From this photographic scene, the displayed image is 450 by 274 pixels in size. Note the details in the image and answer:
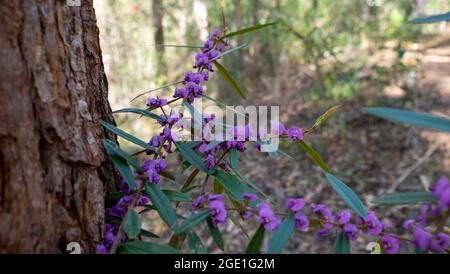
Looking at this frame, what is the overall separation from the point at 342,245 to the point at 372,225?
6 centimetres

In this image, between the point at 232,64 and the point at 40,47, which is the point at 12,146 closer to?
the point at 40,47

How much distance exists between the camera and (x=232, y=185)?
0.76m

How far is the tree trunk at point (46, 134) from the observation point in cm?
58

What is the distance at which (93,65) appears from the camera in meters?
0.76

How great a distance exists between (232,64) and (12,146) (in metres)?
4.17

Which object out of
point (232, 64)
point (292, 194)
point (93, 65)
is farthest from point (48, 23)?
point (232, 64)

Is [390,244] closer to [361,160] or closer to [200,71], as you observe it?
[200,71]

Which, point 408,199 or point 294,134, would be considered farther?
point 294,134

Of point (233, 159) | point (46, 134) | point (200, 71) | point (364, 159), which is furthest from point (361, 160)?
point (46, 134)

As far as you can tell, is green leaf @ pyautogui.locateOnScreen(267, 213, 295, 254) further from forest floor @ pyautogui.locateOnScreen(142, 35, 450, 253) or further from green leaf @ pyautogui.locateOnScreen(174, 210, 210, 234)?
forest floor @ pyautogui.locateOnScreen(142, 35, 450, 253)

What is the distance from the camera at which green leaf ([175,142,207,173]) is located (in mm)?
780

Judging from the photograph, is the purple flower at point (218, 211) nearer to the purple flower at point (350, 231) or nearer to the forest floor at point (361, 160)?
the purple flower at point (350, 231)

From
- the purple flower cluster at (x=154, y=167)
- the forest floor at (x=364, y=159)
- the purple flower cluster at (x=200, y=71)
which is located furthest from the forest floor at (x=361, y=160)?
the purple flower cluster at (x=154, y=167)

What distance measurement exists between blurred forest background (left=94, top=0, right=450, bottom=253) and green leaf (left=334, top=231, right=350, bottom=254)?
1265 millimetres
